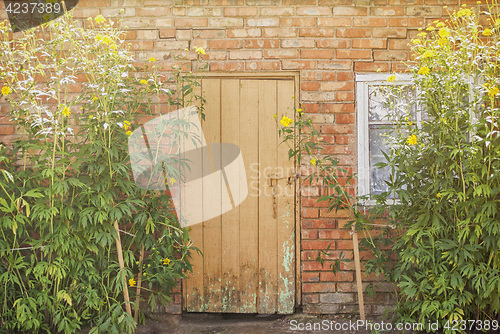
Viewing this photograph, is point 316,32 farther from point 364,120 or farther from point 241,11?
point 364,120

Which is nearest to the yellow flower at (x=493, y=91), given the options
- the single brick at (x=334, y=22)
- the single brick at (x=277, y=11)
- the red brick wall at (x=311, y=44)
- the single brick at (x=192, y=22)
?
the red brick wall at (x=311, y=44)

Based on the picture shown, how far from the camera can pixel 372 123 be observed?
3711 millimetres

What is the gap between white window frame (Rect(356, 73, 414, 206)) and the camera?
3652 mm

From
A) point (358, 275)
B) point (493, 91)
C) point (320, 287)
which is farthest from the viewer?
point (320, 287)

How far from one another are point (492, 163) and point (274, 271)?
1900mm

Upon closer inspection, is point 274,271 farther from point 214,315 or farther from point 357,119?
point 357,119

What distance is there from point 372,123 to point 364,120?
0.09 metres

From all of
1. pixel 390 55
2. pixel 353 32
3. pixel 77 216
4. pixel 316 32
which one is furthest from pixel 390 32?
pixel 77 216

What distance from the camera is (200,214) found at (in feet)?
12.1

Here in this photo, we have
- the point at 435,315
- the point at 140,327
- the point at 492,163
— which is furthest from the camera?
the point at 140,327

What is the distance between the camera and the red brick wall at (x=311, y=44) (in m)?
3.64

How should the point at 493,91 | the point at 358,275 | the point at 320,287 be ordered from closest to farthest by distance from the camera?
the point at 493,91
the point at 358,275
the point at 320,287

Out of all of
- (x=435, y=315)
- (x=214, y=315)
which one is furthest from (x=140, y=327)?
(x=435, y=315)

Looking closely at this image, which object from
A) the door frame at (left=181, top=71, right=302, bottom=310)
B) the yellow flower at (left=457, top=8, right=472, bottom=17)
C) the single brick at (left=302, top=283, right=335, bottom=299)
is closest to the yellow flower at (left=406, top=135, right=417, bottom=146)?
the yellow flower at (left=457, top=8, right=472, bottom=17)
